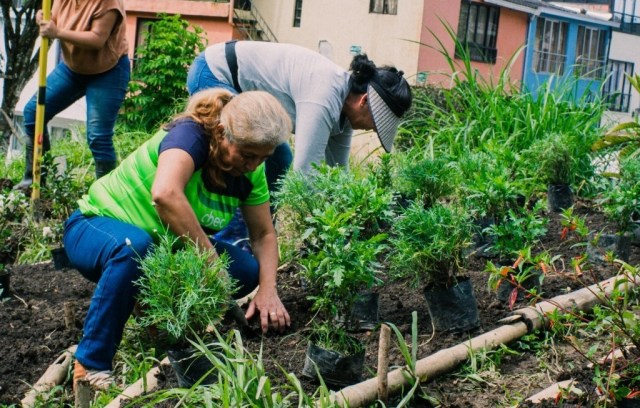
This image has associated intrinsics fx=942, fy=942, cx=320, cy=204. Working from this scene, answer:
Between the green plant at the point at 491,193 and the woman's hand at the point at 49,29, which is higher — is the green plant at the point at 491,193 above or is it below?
below

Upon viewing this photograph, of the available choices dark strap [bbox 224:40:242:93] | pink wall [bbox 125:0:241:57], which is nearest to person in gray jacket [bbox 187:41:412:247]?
dark strap [bbox 224:40:242:93]

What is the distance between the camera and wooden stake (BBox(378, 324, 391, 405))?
9.75 ft

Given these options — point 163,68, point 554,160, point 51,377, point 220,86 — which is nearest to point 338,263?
point 51,377

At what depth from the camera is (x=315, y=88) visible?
4453 millimetres

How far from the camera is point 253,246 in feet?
13.4

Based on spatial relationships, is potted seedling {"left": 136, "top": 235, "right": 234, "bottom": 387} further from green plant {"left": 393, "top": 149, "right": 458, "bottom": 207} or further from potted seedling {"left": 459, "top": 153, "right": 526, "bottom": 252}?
green plant {"left": 393, "top": 149, "right": 458, "bottom": 207}

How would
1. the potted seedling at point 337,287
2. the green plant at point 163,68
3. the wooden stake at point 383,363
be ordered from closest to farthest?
the wooden stake at point 383,363 → the potted seedling at point 337,287 → the green plant at point 163,68

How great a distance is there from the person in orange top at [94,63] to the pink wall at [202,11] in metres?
18.5

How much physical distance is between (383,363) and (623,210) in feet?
8.07

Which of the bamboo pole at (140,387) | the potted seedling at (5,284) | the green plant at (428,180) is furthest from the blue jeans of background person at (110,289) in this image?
the green plant at (428,180)

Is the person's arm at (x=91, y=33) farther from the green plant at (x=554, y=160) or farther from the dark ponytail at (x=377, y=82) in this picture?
the green plant at (x=554, y=160)

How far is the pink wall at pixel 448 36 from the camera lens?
A: 958 inches

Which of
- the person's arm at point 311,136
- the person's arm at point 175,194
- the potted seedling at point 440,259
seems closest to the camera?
the person's arm at point 175,194

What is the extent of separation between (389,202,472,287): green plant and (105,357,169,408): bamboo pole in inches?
42.3
